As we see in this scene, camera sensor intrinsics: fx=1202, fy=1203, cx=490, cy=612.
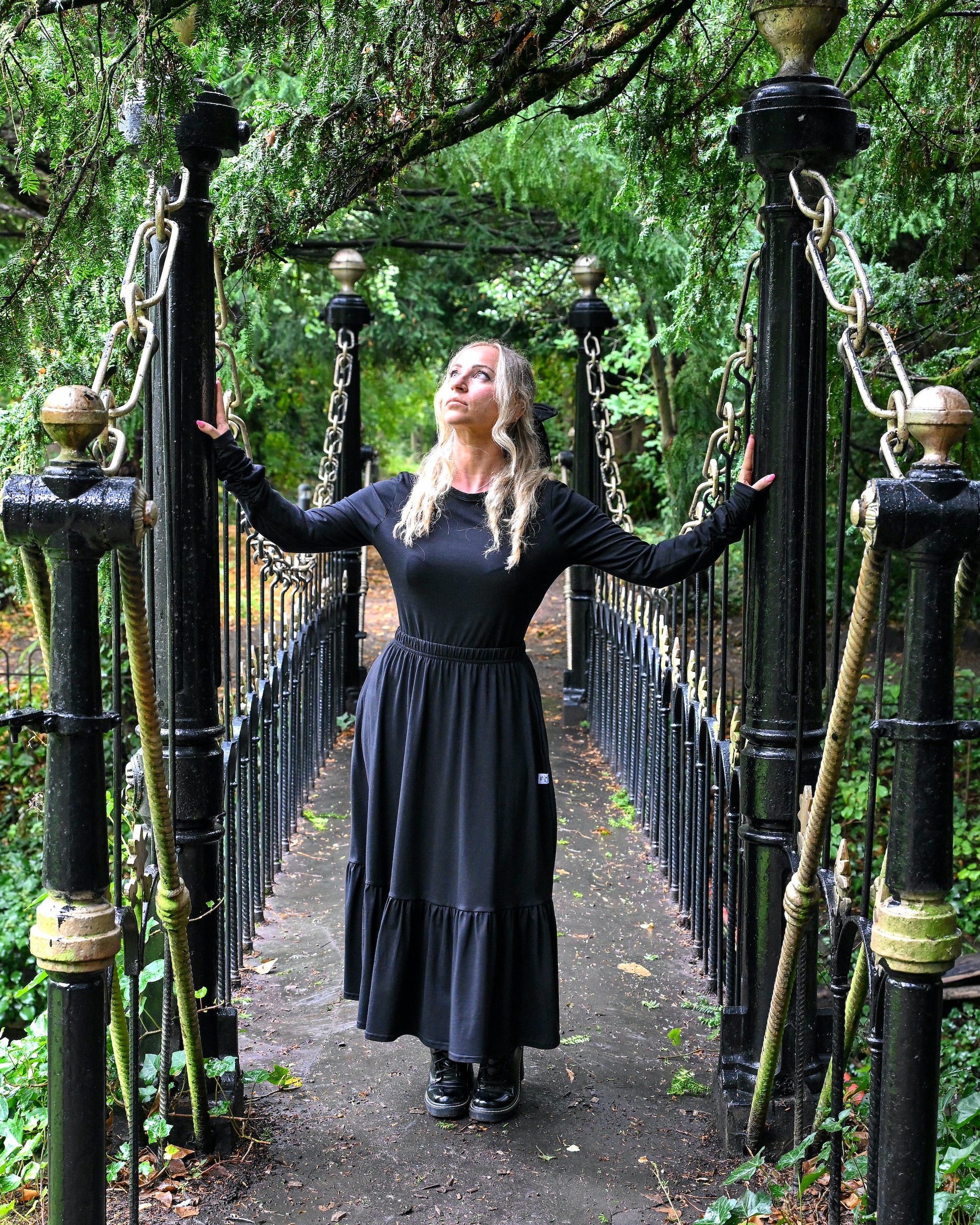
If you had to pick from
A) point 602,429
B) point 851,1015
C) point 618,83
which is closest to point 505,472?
point 851,1015

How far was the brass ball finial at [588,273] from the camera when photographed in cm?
736

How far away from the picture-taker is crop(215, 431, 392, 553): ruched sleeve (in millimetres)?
3051

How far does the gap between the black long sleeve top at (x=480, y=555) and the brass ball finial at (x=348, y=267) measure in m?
4.73

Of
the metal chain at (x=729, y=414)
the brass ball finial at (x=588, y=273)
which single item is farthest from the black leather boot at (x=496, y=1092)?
the brass ball finial at (x=588, y=273)

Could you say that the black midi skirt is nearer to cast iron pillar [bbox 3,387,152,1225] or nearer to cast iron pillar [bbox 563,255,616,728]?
cast iron pillar [bbox 3,387,152,1225]

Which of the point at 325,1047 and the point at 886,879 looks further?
the point at 325,1047

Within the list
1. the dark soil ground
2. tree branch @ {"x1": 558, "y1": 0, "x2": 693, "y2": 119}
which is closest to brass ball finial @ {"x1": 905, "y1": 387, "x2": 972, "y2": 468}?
the dark soil ground

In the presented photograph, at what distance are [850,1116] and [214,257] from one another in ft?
8.58

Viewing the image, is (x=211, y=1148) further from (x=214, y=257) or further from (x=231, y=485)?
(x=214, y=257)

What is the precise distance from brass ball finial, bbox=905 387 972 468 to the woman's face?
1.36 m

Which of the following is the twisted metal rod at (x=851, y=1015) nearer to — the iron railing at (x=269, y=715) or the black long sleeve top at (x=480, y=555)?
the black long sleeve top at (x=480, y=555)

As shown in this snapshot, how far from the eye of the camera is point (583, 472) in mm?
7750

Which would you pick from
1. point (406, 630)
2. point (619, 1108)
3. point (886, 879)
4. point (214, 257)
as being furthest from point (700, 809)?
point (214, 257)

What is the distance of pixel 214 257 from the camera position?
2920 mm
